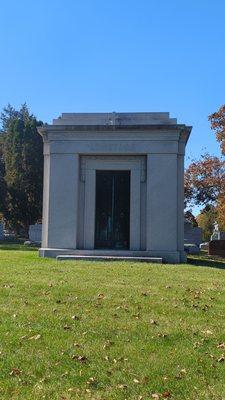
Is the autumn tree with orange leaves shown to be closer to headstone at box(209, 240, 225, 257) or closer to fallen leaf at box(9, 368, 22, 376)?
headstone at box(209, 240, 225, 257)

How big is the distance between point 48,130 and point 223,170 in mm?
25880

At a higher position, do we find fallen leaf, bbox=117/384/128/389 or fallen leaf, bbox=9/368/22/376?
fallen leaf, bbox=9/368/22/376

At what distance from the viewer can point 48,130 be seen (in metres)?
18.1

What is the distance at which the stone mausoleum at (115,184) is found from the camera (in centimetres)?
1755

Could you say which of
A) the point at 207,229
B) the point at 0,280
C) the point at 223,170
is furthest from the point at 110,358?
the point at 207,229

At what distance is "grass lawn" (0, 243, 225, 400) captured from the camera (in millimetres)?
4816

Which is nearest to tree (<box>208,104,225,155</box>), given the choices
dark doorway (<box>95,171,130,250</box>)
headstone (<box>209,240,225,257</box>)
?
headstone (<box>209,240,225,257</box>)

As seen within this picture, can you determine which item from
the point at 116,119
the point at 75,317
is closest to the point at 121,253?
the point at 116,119

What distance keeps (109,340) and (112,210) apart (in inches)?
476

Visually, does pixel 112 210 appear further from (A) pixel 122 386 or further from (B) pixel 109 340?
(A) pixel 122 386

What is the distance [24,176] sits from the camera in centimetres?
4728

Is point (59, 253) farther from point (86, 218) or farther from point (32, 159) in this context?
point (32, 159)

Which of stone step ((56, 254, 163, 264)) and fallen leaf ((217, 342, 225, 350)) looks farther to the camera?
stone step ((56, 254, 163, 264))

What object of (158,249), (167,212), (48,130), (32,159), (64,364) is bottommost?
(64,364)
